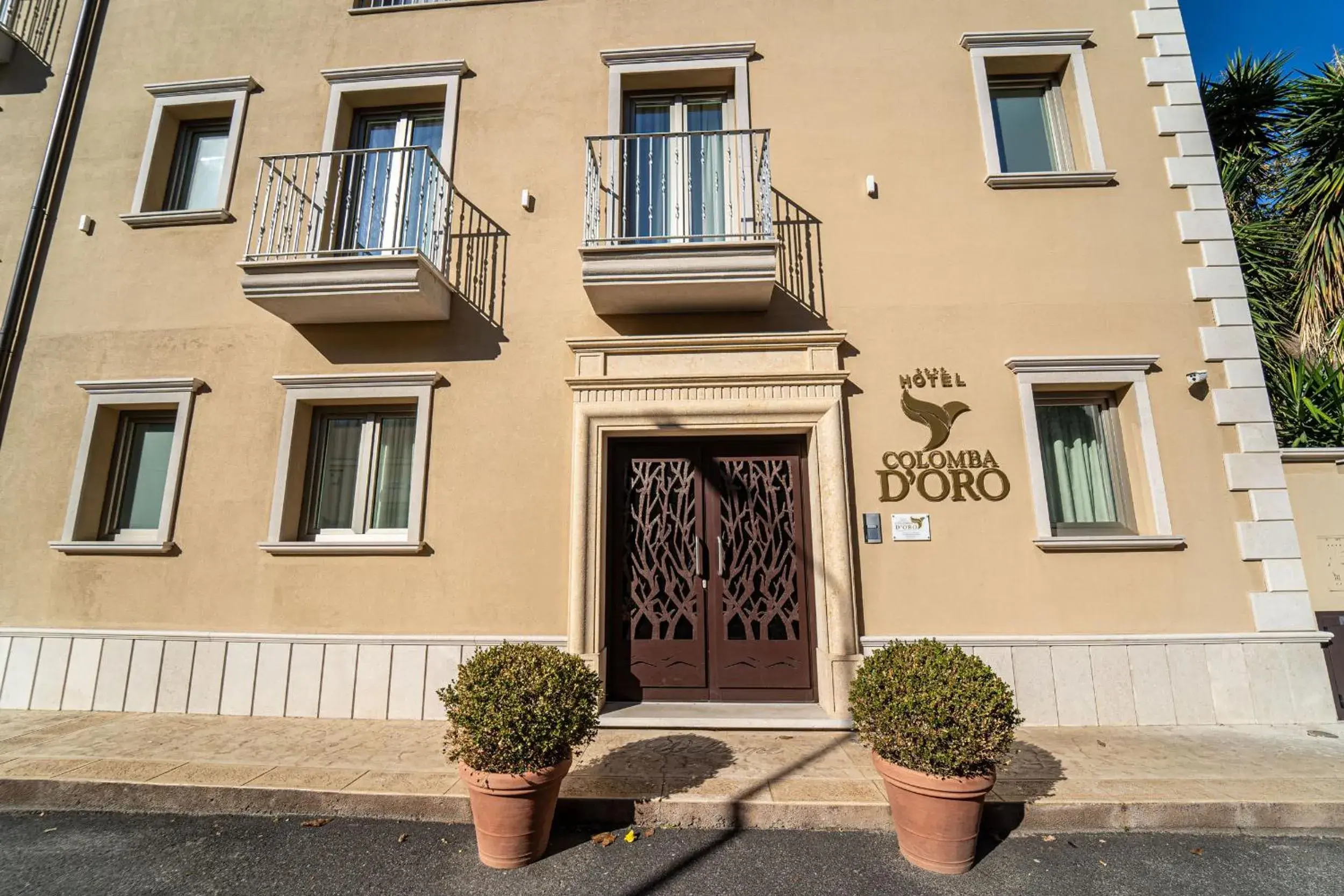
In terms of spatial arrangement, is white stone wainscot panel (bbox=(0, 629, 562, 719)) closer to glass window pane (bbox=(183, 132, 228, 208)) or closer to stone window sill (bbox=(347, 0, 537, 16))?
glass window pane (bbox=(183, 132, 228, 208))

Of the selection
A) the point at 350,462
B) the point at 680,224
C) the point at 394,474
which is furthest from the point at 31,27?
the point at 680,224

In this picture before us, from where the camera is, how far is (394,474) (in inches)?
239

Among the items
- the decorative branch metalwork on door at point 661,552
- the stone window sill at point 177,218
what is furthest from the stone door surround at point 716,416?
the stone window sill at point 177,218

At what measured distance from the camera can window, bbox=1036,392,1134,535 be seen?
221 inches

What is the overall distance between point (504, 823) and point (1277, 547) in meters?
A: 6.74

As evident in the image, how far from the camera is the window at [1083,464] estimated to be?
5.61 meters

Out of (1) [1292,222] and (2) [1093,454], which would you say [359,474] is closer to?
(2) [1093,454]

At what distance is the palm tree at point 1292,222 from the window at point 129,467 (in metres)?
12.4

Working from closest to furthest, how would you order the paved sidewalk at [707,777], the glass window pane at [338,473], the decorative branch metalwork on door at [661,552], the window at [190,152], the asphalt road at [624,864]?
the asphalt road at [624,864], the paved sidewalk at [707,777], the decorative branch metalwork on door at [661,552], the glass window pane at [338,473], the window at [190,152]

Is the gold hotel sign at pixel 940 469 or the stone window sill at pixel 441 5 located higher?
the stone window sill at pixel 441 5

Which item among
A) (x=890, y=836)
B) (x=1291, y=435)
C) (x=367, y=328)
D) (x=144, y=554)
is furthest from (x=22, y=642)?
(x=1291, y=435)

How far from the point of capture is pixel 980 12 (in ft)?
21.1

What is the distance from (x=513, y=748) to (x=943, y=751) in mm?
2331

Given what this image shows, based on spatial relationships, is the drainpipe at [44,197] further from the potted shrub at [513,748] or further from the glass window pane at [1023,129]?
the glass window pane at [1023,129]
